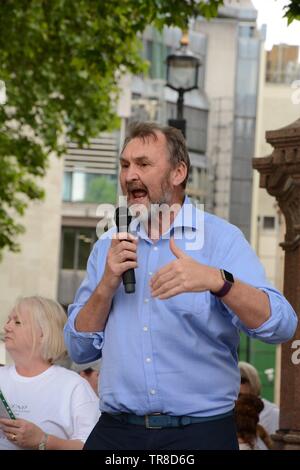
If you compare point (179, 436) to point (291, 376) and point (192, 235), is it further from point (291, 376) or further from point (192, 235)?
point (291, 376)

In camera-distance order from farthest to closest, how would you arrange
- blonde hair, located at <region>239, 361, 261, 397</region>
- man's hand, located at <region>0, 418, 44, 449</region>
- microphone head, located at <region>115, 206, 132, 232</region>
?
blonde hair, located at <region>239, 361, 261, 397</region> → man's hand, located at <region>0, 418, 44, 449</region> → microphone head, located at <region>115, 206, 132, 232</region>

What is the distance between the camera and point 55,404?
637 centimetres

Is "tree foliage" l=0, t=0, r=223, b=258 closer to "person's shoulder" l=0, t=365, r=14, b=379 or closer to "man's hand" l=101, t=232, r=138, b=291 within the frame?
"person's shoulder" l=0, t=365, r=14, b=379

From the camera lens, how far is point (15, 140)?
2617 cm

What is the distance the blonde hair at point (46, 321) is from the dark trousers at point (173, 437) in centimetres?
128

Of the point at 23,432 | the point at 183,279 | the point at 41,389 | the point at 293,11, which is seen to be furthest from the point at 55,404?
the point at 293,11

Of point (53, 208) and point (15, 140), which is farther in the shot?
point (53, 208)

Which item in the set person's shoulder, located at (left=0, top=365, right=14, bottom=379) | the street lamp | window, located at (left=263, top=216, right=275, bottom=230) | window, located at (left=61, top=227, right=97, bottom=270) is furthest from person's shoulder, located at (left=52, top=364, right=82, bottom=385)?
window, located at (left=263, top=216, right=275, bottom=230)

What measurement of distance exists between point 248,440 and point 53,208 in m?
45.0

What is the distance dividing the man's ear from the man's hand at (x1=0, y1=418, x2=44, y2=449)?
1.38 meters

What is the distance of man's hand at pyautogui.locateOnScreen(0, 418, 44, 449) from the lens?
20.5 ft

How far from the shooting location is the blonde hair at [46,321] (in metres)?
6.46

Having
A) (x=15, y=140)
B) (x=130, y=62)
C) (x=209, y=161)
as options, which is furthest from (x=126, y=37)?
(x=209, y=161)

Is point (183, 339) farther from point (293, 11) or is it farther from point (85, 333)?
point (293, 11)
